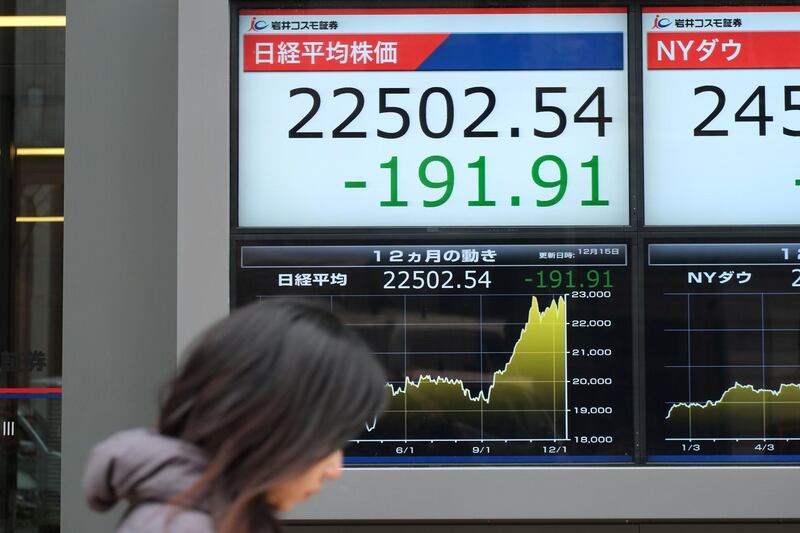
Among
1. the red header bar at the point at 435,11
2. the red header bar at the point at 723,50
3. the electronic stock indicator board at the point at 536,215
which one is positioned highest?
the red header bar at the point at 435,11

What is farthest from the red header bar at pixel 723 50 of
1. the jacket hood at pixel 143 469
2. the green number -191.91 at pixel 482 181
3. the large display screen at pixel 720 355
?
the jacket hood at pixel 143 469

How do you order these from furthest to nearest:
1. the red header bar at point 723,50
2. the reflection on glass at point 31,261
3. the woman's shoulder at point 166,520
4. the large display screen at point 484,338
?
the reflection on glass at point 31,261
the red header bar at point 723,50
the large display screen at point 484,338
the woman's shoulder at point 166,520

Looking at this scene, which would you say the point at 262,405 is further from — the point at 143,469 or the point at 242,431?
the point at 143,469

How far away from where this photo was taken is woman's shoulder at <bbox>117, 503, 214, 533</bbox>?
1.83 m

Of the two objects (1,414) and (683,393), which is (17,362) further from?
(683,393)

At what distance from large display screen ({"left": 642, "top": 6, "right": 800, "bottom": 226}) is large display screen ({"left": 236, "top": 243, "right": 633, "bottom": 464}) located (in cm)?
51

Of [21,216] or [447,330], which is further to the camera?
[21,216]

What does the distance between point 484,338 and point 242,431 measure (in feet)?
12.1

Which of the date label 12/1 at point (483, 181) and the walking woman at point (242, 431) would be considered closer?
the walking woman at point (242, 431)

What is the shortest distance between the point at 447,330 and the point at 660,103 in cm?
150

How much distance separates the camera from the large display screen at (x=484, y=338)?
5488 mm

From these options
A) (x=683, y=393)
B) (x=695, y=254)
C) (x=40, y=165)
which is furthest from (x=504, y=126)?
(x=40, y=165)

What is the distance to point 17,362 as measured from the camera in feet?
19.1

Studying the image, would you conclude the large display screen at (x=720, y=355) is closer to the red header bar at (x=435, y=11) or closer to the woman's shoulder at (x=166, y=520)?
the red header bar at (x=435, y=11)
